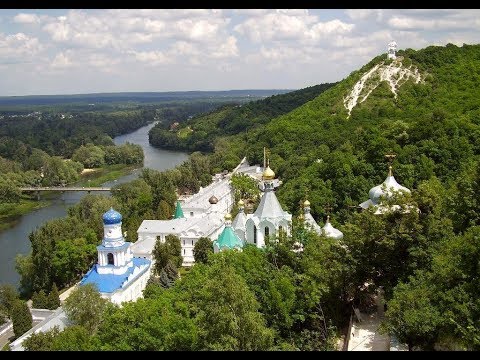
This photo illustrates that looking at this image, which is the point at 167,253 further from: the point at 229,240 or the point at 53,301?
the point at 53,301

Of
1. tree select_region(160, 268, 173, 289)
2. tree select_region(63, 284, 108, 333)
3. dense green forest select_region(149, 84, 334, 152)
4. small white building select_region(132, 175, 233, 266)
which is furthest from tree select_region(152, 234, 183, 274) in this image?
dense green forest select_region(149, 84, 334, 152)

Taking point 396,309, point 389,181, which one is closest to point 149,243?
point 389,181

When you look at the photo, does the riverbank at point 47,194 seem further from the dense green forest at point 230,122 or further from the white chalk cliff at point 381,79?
the white chalk cliff at point 381,79

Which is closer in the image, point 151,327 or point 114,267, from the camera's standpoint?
point 151,327

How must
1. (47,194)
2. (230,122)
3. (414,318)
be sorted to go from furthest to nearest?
1. (230,122)
2. (47,194)
3. (414,318)

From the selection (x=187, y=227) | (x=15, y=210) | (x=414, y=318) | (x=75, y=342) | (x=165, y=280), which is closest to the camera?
(x=414, y=318)

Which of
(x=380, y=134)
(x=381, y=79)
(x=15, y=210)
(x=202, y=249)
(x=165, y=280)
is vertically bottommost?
(x=15, y=210)

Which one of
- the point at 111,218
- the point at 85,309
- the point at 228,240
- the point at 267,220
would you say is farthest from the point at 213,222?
the point at 85,309
